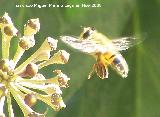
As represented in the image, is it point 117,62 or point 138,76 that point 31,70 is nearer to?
point 117,62

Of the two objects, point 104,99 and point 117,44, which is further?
point 104,99

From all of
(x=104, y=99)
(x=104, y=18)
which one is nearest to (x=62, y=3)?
(x=104, y=18)

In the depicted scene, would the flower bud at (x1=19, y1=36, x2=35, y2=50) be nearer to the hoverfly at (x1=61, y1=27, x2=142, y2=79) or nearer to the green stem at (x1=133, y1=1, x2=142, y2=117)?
the hoverfly at (x1=61, y1=27, x2=142, y2=79)

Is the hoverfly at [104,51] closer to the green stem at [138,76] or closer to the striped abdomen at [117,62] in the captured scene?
the striped abdomen at [117,62]

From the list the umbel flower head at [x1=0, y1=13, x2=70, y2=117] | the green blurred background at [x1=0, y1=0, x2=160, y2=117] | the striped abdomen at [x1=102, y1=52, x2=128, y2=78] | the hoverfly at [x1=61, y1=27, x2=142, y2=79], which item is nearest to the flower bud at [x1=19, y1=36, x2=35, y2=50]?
the umbel flower head at [x1=0, y1=13, x2=70, y2=117]

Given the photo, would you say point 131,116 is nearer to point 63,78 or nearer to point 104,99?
point 104,99

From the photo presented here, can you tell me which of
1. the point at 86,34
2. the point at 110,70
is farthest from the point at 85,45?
the point at 110,70
